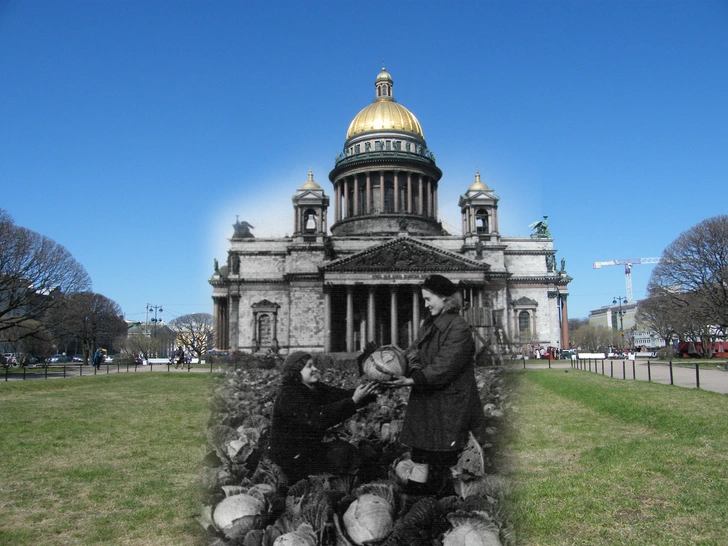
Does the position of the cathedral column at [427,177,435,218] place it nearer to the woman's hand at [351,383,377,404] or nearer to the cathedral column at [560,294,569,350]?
the cathedral column at [560,294,569,350]

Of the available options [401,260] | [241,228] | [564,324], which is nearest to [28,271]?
[401,260]

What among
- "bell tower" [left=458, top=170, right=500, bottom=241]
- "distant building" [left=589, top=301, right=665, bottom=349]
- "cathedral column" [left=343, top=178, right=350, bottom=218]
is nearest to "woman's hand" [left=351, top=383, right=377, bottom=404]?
"bell tower" [left=458, top=170, right=500, bottom=241]

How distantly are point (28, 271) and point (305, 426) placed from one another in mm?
41154

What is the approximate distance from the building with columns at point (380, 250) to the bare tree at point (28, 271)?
15.3 metres

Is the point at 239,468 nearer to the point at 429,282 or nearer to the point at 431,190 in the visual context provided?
the point at 429,282

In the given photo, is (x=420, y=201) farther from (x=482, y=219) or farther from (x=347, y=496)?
(x=347, y=496)

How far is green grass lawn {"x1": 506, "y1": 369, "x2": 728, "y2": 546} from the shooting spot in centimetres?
641

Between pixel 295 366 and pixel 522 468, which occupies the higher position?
pixel 295 366

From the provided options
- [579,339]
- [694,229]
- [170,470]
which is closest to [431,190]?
[694,229]

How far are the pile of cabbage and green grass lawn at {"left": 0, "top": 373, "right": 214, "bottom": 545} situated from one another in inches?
28.5

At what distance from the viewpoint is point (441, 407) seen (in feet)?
13.5

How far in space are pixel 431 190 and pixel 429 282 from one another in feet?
187

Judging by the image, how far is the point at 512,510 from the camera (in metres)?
4.29

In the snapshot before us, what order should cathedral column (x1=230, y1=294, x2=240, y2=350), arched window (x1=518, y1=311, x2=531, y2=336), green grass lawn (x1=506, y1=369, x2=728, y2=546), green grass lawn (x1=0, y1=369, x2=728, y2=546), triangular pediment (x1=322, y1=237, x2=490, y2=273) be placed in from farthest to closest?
arched window (x1=518, y1=311, x2=531, y2=336)
triangular pediment (x1=322, y1=237, x2=490, y2=273)
cathedral column (x1=230, y1=294, x2=240, y2=350)
green grass lawn (x1=0, y1=369, x2=728, y2=546)
green grass lawn (x1=506, y1=369, x2=728, y2=546)
